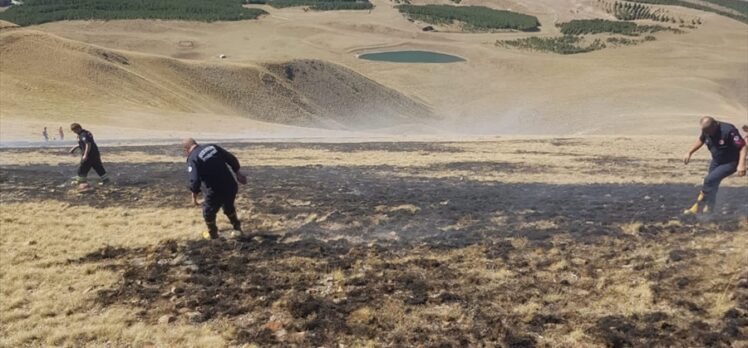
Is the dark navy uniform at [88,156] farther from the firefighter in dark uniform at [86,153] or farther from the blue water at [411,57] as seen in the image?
the blue water at [411,57]

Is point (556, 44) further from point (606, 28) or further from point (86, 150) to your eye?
point (86, 150)

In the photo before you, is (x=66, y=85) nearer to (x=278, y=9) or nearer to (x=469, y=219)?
(x=469, y=219)

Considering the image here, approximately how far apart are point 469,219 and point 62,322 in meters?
8.64

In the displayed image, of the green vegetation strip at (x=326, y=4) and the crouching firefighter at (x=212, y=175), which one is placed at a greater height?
the green vegetation strip at (x=326, y=4)

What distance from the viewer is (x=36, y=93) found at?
158ft

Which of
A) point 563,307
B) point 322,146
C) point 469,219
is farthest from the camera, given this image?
point 322,146

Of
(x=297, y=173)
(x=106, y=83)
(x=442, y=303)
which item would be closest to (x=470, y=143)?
(x=297, y=173)

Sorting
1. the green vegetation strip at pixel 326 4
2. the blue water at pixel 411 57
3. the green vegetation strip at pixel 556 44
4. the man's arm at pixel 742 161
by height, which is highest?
the green vegetation strip at pixel 326 4

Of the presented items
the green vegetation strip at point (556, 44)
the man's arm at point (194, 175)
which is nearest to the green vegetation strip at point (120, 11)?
the green vegetation strip at point (556, 44)

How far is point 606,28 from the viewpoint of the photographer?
146 meters

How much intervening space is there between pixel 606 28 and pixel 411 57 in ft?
194

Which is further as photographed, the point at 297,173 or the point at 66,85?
the point at 66,85

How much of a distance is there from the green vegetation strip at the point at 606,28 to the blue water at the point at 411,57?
45.2 meters

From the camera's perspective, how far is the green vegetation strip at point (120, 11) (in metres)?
→ 132
